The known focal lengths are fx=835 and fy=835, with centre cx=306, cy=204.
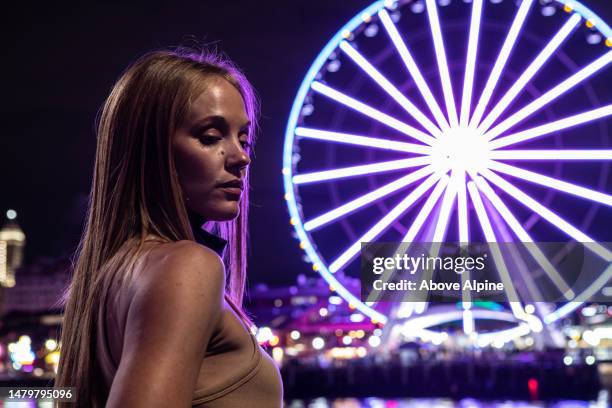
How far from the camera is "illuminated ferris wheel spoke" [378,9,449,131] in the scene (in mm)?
16375

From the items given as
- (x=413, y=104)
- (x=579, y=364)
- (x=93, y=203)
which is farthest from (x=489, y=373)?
(x=93, y=203)

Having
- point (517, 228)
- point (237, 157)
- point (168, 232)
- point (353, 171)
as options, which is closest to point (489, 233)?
point (517, 228)

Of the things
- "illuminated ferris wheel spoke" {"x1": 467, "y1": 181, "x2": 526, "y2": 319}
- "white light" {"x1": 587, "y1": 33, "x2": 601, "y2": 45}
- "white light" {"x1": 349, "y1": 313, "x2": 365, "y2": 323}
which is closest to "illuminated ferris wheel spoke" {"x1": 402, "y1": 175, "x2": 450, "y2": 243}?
"illuminated ferris wheel spoke" {"x1": 467, "y1": 181, "x2": 526, "y2": 319}

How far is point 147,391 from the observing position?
1181 mm

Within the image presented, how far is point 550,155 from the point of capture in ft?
53.6

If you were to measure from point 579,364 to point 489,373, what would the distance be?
353cm

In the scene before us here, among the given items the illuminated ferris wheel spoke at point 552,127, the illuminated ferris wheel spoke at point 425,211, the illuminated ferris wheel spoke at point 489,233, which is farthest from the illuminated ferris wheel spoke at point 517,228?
the illuminated ferris wheel spoke at point 552,127

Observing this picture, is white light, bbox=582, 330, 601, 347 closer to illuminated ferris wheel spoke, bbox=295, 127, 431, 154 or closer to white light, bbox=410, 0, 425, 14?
white light, bbox=410, 0, 425, 14

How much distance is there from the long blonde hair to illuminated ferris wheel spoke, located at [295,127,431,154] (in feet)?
48.8

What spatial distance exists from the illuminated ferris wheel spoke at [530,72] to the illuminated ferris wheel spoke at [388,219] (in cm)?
147

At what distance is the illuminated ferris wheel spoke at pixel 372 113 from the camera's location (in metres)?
16.4

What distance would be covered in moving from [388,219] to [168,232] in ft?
47.4

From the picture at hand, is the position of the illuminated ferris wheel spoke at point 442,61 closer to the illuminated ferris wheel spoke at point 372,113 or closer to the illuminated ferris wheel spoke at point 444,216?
the illuminated ferris wheel spoke at point 372,113

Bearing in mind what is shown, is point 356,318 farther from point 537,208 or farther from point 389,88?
point 537,208
